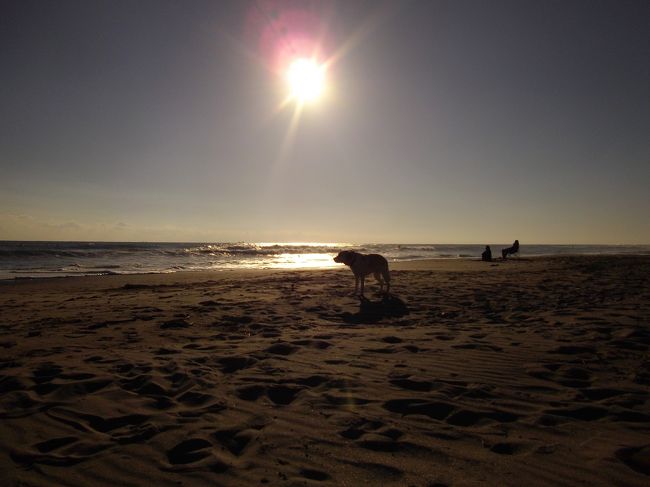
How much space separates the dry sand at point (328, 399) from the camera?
8.27ft

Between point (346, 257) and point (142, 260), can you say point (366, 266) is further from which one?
point (142, 260)

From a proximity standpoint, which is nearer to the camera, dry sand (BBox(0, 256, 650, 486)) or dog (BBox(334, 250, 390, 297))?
dry sand (BBox(0, 256, 650, 486))

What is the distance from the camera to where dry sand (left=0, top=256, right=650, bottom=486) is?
2.52 metres

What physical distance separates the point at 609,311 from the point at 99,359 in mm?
8328

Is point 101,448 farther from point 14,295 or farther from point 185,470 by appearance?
point 14,295

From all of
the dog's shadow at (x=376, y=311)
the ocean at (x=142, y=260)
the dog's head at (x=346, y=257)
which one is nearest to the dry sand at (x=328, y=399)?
the dog's shadow at (x=376, y=311)

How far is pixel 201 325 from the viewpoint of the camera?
694cm

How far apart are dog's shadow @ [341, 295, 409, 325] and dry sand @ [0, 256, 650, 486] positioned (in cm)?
37

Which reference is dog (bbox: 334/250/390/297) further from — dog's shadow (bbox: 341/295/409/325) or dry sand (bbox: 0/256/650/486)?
dry sand (bbox: 0/256/650/486)

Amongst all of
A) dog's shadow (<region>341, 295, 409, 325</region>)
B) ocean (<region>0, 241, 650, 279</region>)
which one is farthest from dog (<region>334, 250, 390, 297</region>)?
ocean (<region>0, 241, 650, 279</region>)

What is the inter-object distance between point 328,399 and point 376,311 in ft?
15.9

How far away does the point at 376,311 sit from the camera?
27.3 feet

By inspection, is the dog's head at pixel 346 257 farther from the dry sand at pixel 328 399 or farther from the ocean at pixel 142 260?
the ocean at pixel 142 260

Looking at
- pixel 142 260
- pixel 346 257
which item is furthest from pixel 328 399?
pixel 142 260
